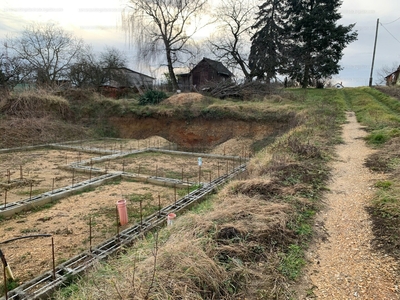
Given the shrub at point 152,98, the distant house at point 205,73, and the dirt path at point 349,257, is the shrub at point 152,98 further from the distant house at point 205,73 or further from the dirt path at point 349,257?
the dirt path at point 349,257

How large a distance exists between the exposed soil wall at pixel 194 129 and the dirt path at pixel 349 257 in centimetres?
789

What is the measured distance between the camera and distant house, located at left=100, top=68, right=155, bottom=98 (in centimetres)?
1907

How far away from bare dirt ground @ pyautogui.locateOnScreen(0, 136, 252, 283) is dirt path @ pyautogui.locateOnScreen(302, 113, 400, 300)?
271 cm

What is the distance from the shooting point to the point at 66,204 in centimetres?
479

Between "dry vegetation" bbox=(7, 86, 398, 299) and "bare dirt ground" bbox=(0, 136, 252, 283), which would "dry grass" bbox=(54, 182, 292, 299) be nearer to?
"dry vegetation" bbox=(7, 86, 398, 299)

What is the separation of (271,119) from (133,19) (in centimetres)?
1183

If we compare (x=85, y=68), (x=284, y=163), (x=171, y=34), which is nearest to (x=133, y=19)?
(x=171, y=34)

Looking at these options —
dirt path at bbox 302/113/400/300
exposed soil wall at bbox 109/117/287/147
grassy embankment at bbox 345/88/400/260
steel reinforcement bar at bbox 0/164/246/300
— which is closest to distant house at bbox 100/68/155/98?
exposed soil wall at bbox 109/117/287/147

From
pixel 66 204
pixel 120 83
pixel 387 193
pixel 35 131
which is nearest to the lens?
pixel 387 193

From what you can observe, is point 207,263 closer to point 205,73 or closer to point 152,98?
point 152,98

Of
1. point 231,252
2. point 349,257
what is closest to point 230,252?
point 231,252

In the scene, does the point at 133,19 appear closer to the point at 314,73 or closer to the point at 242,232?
the point at 314,73

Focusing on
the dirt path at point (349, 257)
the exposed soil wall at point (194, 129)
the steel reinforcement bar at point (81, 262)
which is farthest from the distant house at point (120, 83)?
the dirt path at point (349, 257)

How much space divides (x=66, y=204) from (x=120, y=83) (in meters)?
17.5
